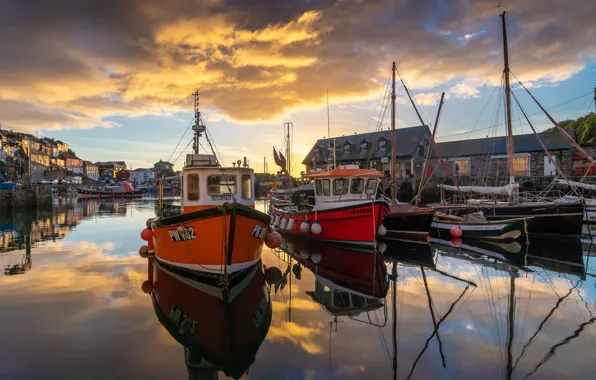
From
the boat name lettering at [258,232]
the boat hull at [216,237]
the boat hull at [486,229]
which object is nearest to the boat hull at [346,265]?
the boat name lettering at [258,232]

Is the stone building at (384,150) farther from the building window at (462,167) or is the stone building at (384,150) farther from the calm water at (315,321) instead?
the calm water at (315,321)

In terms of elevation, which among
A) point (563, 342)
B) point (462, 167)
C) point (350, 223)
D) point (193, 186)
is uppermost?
point (462, 167)

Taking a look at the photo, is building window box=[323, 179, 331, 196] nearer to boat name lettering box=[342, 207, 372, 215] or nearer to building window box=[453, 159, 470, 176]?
boat name lettering box=[342, 207, 372, 215]

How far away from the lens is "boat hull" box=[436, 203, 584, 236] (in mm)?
20031

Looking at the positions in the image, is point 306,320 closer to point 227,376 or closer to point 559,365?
point 227,376

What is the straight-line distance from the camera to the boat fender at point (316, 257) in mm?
14952

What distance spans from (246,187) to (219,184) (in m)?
0.95

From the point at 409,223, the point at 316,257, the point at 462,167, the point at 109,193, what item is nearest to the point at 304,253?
the point at 316,257

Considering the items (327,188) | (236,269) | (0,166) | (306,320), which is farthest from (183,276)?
(0,166)

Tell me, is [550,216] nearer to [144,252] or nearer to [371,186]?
[371,186]

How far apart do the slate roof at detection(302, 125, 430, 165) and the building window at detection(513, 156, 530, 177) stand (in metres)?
10.8

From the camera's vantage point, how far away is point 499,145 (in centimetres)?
4609

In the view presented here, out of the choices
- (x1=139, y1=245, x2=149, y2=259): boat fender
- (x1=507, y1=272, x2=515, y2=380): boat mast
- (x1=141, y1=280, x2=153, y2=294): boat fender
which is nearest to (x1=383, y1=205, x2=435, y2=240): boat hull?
(x1=507, y1=272, x2=515, y2=380): boat mast

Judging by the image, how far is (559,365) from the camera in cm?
623
